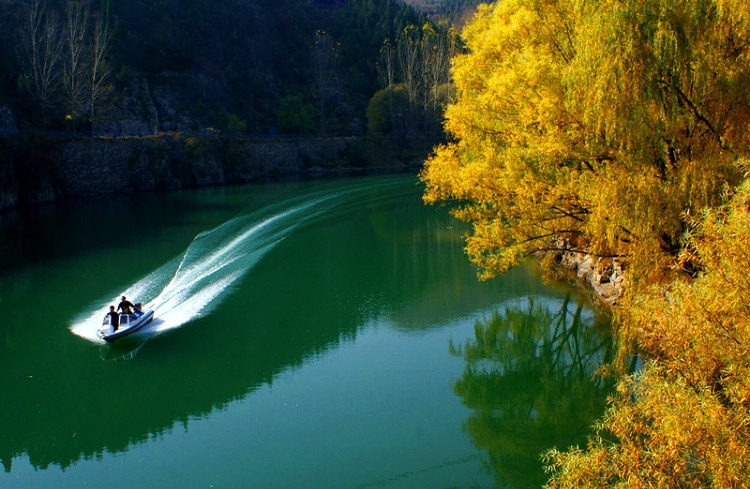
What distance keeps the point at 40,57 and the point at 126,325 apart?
39.8 metres

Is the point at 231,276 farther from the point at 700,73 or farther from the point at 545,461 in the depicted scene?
the point at 700,73

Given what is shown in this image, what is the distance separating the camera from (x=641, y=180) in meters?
10.5

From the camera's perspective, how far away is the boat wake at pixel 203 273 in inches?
709

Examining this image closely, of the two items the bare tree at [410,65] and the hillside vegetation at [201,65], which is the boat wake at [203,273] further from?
the bare tree at [410,65]

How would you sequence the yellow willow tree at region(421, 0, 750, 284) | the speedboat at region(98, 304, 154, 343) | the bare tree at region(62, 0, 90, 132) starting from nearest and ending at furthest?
the yellow willow tree at region(421, 0, 750, 284)
the speedboat at region(98, 304, 154, 343)
the bare tree at region(62, 0, 90, 132)

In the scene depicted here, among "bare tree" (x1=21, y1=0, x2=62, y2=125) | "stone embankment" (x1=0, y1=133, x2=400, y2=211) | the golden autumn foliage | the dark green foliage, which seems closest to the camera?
the golden autumn foliage

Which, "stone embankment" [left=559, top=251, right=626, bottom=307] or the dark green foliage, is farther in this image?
the dark green foliage

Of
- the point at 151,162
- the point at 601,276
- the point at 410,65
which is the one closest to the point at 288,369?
the point at 601,276

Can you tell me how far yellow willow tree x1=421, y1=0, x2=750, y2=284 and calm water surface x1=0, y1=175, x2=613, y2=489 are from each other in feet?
12.5

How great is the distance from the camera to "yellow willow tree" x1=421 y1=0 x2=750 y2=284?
32.6ft

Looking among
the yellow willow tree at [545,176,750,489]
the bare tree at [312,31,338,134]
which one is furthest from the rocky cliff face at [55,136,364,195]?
the yellow willow tree at [545,176,750,489]

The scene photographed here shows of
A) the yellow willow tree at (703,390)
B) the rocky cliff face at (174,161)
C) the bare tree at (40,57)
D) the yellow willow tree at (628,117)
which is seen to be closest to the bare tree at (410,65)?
the rocky cliff face at (174,161)

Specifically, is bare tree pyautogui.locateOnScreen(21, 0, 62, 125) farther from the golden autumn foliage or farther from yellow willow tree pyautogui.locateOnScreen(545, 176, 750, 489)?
yellow willow tree pyautogui.locateOnScreen(545, 176, 750, 489)

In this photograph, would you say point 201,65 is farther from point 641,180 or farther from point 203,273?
point 641,180
